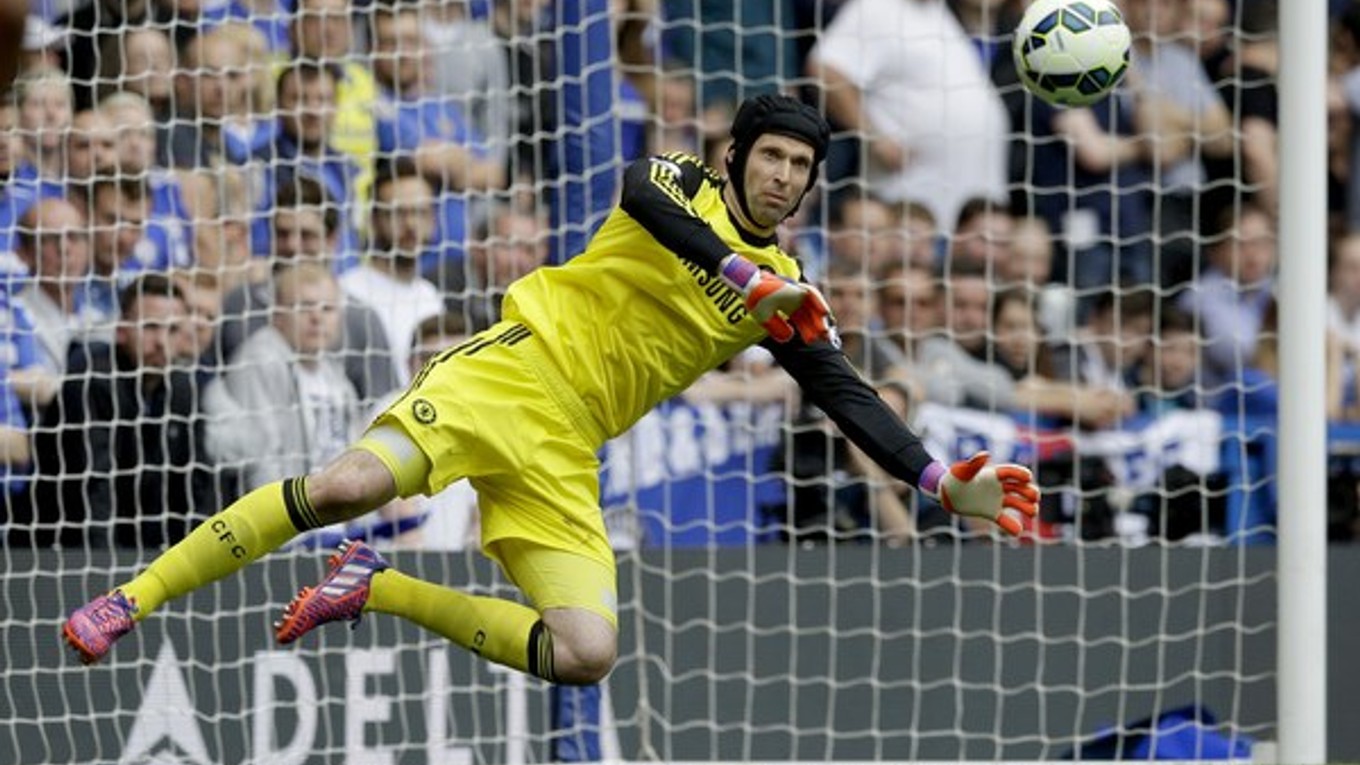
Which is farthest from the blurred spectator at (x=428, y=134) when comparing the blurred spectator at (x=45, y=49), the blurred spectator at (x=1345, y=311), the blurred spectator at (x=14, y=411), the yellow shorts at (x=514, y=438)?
the blurred spectator at (x=1345, y=311)

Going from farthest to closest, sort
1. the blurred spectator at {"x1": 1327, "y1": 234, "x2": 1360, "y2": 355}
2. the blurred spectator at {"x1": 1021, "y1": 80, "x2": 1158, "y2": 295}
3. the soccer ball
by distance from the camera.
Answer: the blurred spectator at {"x1": 1327, "y1": 234, "x2": 1360, "y2": 355} < the blurred spectator at {"x1": 1021, "y1": 80, "x2": 1158, "y2": 295} < the soccer ball

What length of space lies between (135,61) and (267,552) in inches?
103

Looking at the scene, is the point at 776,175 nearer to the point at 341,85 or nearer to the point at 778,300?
the point at 778,300

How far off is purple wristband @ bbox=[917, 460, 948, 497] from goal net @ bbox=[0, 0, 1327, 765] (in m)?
2.08

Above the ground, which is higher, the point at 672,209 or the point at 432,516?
the point at 672,209

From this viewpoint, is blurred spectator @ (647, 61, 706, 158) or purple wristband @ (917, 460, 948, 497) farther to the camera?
blurred spectator @ (647, 61, 706, 158)

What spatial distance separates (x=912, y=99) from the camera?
9.61m

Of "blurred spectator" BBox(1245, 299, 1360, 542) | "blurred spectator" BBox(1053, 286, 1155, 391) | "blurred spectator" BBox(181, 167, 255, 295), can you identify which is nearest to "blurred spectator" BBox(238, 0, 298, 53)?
"blurred spectator" BBox(181, 167, 255, 295)

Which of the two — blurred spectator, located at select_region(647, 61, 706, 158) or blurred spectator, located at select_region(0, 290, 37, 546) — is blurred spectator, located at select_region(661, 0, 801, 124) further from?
blurred spectator, located at select_region(0, 290, 37, 546)

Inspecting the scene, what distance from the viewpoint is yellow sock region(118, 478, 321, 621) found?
7012mm

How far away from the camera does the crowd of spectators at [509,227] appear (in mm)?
9031

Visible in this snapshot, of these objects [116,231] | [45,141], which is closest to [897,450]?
[116,231]

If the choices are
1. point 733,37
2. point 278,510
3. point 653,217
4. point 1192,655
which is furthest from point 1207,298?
point 278,510

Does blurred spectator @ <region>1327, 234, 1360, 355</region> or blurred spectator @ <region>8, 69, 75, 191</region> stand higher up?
blurred spectator @ <region>8, 69, 75, 191</region>
